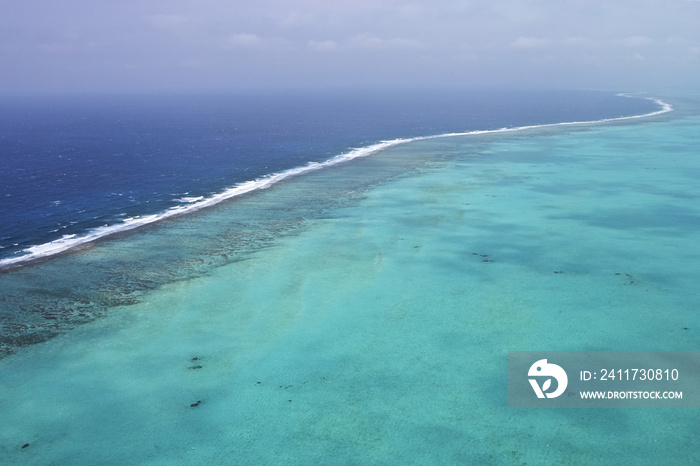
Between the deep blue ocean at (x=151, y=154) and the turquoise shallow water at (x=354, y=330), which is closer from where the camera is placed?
the turquoise shallow water at (x=354, y=330)

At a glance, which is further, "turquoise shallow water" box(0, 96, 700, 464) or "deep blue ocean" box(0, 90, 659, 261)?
"deep blue ocean" box(0, 90, 659, 261)

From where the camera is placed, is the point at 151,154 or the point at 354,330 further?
the point at 151,154

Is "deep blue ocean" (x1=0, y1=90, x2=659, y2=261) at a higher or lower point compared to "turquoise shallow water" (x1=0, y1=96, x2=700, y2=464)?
higher

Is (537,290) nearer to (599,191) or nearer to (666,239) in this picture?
(666,239)

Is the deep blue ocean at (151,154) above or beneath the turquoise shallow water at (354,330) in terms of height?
above
